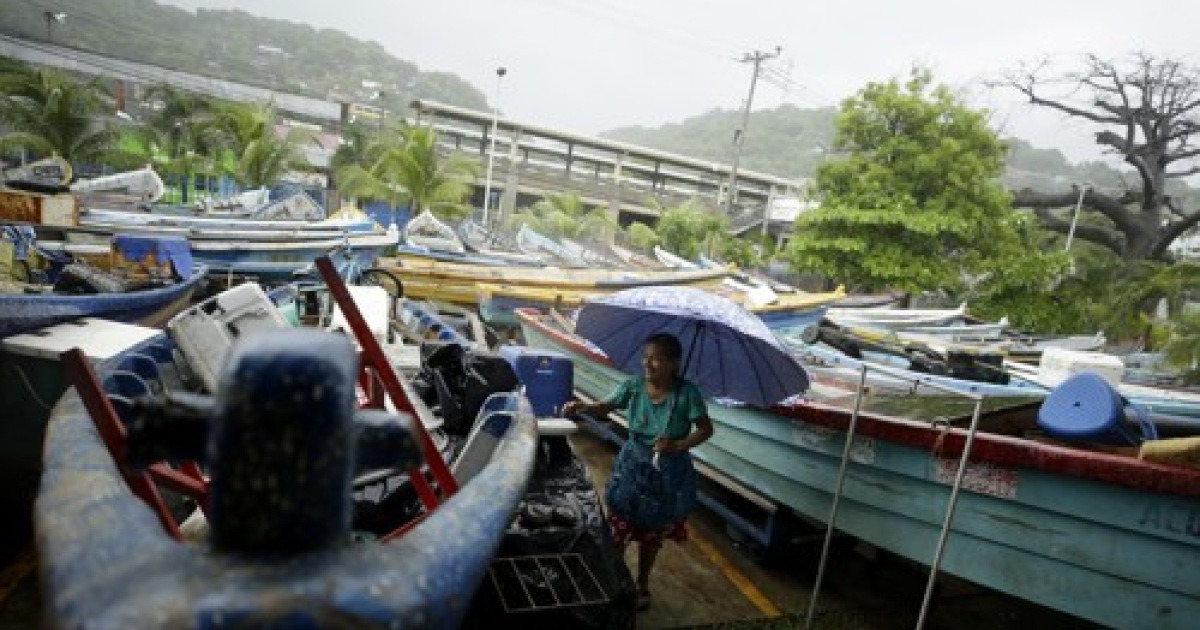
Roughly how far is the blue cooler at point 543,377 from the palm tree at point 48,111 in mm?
21804

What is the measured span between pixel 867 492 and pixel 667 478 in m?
1.34

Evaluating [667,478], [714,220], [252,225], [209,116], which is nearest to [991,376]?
[667,478]

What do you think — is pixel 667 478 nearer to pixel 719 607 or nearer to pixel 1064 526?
pixel 719 607

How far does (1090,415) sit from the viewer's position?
10.0ft

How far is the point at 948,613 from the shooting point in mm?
4305

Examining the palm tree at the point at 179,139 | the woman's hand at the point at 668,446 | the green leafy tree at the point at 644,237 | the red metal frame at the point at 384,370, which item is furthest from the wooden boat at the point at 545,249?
the red metal frame at the point at 384,370

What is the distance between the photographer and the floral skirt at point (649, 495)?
11.1 ft

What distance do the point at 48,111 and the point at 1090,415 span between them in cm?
2510

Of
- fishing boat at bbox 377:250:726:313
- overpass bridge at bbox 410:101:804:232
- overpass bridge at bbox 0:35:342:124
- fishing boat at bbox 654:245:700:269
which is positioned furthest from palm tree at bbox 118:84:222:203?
fishing boat at bbox 654:245:700:269

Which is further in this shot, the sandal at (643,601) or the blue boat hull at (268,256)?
the blue boat hull at (268,256)

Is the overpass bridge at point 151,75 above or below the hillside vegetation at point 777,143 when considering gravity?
below

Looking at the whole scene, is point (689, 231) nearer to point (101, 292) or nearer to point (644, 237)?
point (644, 237)

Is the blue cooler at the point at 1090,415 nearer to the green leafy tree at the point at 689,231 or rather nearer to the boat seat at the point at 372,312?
the boat seat at the point at 372,312

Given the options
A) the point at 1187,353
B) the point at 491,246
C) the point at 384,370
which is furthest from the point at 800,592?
the point at 491,246
